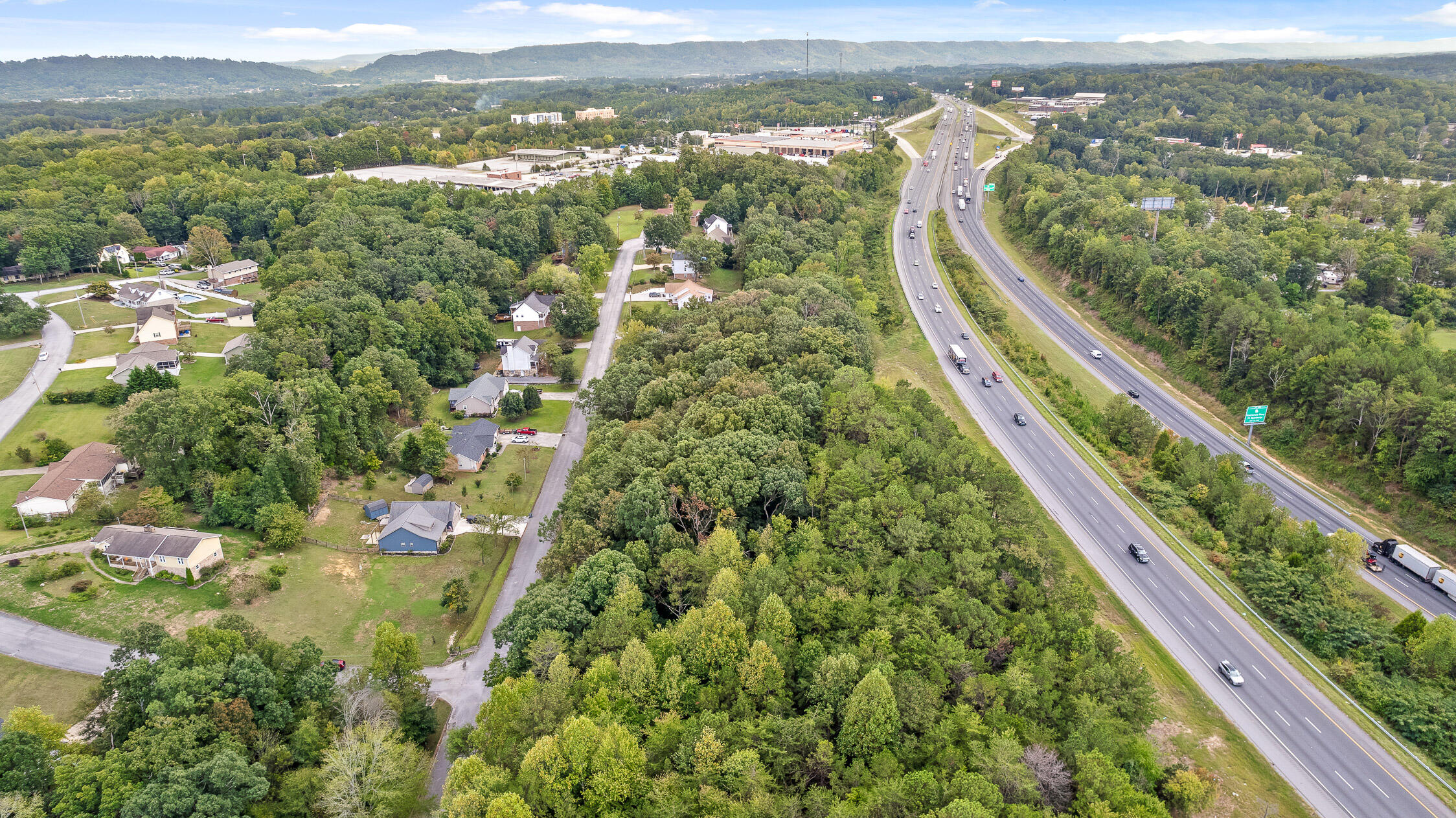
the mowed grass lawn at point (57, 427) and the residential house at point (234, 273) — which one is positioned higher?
the residential house at point (234, 273)

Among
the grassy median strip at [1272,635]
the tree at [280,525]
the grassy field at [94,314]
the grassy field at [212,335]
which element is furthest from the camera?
the grassy field at [94,314]

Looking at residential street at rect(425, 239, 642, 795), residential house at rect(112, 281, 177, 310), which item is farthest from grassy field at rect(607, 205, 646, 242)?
residential house at rect(112, 281, 177, 310)

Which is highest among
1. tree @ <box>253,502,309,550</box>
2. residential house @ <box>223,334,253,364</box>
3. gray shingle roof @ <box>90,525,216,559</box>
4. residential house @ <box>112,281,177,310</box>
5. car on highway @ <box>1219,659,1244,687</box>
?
residential house @ <box>112,281,177,310</box>

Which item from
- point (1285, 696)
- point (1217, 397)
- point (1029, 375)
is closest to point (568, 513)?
point (1285, 696)

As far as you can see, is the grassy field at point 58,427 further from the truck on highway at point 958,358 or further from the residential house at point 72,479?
the truck on highway at point 958,358

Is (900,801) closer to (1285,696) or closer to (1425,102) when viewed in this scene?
(1285,696)

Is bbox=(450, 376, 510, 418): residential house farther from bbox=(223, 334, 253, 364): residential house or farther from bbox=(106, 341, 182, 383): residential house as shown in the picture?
bbox=(106, 341, 182, 383): residential house

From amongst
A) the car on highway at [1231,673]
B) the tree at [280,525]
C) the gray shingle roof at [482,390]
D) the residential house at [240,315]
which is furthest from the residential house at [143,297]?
the car on highway at [1231,673]
